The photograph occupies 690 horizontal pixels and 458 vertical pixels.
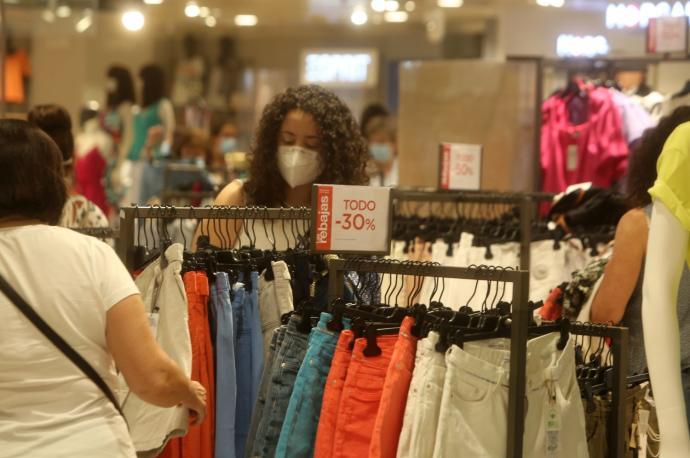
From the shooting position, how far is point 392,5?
13.3 m

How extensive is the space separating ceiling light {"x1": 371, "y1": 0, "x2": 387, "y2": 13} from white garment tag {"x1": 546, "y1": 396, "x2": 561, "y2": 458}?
34.7 ft

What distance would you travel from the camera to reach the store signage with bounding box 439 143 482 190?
5266mm

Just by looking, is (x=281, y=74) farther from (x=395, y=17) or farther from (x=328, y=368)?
(x=328, y=368)

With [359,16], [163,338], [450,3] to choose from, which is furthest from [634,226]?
[359,16]

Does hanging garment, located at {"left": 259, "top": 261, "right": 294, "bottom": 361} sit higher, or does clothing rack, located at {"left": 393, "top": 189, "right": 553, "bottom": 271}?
clothing rack, located at {"left": 393, "top": 189, "right": 553, "bottom": 271}

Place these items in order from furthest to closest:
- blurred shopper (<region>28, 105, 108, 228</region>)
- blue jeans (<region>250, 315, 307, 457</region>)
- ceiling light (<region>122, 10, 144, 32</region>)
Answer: ceiling light (<region>122, 10, 144, 32</region>) < blurred shopper (<region>28, 105, 108, 228</region>) < blue jeans (<region>250, 315, 307, 457</region>)

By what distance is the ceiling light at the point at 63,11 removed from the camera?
26.7 feet

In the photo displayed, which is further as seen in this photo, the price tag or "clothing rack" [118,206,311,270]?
the price tag

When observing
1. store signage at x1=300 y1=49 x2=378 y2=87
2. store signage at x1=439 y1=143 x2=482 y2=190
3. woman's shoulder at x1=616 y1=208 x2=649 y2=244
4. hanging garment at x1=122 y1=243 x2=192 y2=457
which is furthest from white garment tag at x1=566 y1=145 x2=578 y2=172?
store signage at x1=300 y1=49 x2=378 y2=87

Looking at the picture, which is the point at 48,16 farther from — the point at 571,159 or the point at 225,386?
the point at 225,386

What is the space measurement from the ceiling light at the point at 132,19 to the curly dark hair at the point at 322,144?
382 inches

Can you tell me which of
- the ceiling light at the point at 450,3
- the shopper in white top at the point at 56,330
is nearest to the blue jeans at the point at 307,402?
the shopper in white top at the point at 56,330

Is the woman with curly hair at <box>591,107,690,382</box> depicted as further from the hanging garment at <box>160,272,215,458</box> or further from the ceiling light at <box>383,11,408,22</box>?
the ceiling light at <box>383,11,408,22</box>

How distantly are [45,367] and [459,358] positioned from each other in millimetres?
932
